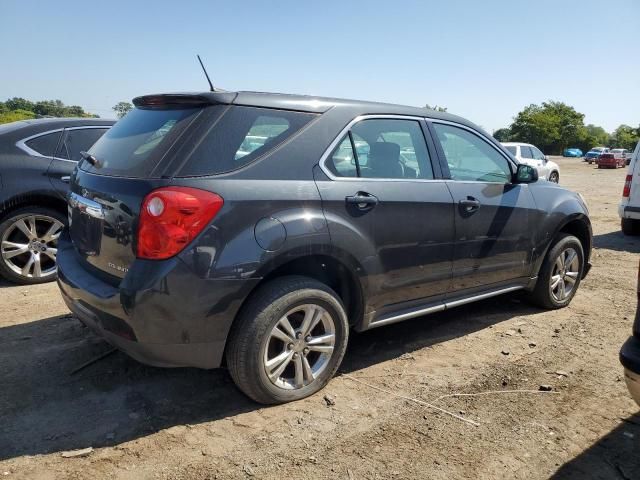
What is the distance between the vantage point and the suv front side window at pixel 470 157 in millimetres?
3875

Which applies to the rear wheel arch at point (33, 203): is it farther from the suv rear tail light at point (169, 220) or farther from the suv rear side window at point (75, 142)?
the suv rear tail light at point (169, 220)

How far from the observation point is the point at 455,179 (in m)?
3.83

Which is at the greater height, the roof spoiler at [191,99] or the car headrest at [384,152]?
the roof spoiler at [191,99]

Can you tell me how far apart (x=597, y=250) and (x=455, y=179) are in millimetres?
5248

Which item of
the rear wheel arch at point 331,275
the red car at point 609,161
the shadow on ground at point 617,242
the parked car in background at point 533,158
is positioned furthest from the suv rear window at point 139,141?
the red car at point 609,161

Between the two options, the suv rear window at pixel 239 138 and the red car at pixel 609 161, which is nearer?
the suv rear window at pixel 239 138

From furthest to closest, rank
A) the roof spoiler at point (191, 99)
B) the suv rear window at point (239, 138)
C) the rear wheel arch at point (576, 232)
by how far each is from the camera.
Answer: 1. the rear wheel arch at point (576, 232)
2. the roof spoiler at point (191, 99)
3. the suv rear window at point (239, 138)

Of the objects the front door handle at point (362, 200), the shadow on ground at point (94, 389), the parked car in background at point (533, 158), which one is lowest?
the shadow on ground at point (94, 389)

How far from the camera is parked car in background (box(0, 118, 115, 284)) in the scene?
509 centimetres

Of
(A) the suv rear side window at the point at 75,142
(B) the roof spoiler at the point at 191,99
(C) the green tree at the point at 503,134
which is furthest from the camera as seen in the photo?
(C) the green tree at the point at 503,134

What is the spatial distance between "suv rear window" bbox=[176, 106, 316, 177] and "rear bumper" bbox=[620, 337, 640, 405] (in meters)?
2.08

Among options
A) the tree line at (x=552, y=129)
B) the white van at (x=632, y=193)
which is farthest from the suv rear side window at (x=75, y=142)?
the tree line at (x=552, y=129)

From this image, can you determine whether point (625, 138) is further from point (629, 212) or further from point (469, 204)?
point (469, 204)

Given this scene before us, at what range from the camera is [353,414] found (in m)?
2.99
